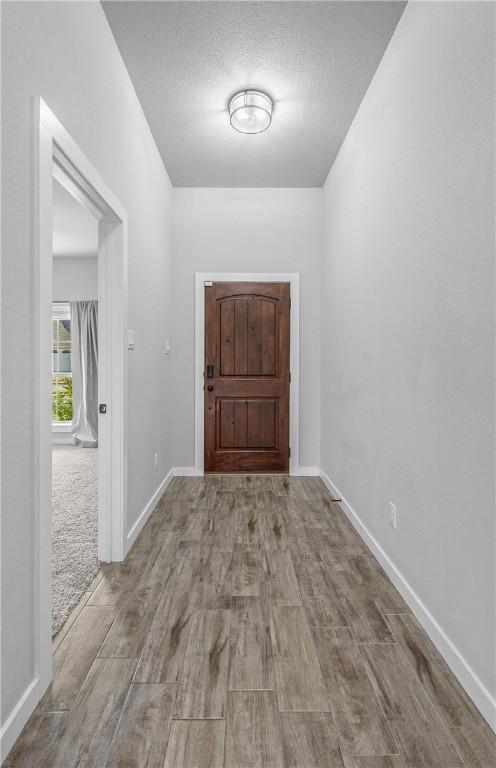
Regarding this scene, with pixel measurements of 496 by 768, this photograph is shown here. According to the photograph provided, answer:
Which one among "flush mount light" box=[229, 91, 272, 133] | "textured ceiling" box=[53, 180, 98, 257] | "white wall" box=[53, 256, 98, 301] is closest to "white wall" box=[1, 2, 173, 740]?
"flush mount light" box=[229, 91, 272, 133]

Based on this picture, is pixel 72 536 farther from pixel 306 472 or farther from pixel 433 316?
pixel 433 316

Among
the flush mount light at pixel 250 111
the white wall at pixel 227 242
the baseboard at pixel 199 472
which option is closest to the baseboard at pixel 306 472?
the baseboard at pixel 199 472

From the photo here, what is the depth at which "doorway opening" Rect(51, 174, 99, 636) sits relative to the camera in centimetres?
399

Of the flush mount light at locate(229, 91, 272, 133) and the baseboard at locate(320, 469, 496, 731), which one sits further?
the flush mount light at locate(229, 91, 272, 133)

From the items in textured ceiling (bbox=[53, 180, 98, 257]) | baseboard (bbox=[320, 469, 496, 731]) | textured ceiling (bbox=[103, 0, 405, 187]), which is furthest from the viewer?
textured ceiling (bbox=[53, 180, 98, 257])

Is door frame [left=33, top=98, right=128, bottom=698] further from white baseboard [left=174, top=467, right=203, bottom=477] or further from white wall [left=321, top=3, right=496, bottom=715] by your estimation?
white baseboard [left=174, top=467, right=203, bottom=477]

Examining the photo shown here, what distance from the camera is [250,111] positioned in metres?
2.90

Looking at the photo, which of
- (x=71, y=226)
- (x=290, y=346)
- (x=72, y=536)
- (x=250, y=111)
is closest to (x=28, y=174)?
(x=250, y=111)

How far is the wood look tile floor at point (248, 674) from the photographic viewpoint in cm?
123

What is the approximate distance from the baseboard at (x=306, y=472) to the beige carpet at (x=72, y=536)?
190 centimetres

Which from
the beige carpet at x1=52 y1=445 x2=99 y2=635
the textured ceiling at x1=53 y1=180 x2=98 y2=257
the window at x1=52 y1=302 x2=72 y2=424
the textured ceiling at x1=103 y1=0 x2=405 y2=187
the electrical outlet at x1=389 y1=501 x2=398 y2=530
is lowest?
the beige carpet at x1=52 y1=445 x2=99 y2=635

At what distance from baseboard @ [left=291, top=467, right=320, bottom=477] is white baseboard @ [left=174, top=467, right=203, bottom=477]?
93cm

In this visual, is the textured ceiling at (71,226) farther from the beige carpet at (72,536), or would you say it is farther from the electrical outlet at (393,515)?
the electrical outlet at (393,515)

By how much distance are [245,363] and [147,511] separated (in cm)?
Result: 179
